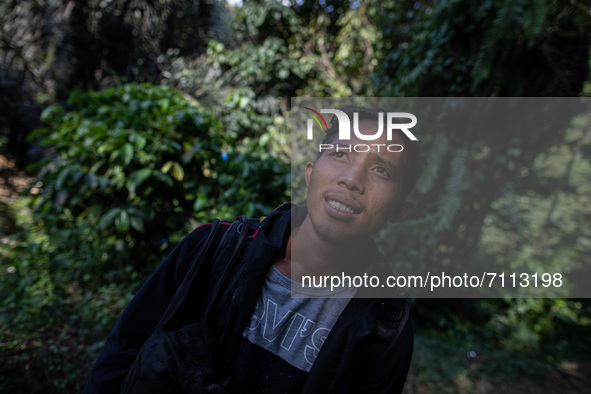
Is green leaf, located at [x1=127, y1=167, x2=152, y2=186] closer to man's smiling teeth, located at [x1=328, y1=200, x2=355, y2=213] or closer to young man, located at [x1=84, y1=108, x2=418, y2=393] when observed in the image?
young man, located at [x1=84, y1=108, x2=418, y2=393]

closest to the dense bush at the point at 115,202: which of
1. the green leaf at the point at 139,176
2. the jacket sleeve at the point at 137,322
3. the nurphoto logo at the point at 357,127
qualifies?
the green leaf at the point at 139,176

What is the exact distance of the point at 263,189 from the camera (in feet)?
8.45

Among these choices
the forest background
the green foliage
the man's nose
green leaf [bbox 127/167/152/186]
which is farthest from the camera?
green leaf [bbox 127/167/152/186]

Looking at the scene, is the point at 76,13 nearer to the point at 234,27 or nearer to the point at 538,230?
the point at 234,27

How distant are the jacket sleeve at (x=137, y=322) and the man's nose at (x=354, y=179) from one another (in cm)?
57

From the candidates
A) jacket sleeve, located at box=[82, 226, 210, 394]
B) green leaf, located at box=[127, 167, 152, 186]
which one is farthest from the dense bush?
jacket sleeve, located at box=[82, 226, 210, 394]

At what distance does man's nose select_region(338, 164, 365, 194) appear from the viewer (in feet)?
3.08

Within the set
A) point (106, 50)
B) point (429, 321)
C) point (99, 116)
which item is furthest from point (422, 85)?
point (106, 50)

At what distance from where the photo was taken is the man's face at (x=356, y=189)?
943 mm

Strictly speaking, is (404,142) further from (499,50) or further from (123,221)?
(123,221)

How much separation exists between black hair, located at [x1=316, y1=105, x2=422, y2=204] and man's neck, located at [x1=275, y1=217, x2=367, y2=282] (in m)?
0.24

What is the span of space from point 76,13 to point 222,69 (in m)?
2.51

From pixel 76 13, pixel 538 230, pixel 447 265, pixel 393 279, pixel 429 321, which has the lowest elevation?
pixel 429 321

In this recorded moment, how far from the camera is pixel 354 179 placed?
37.0 inches
